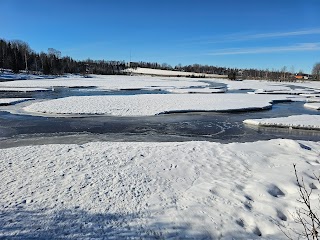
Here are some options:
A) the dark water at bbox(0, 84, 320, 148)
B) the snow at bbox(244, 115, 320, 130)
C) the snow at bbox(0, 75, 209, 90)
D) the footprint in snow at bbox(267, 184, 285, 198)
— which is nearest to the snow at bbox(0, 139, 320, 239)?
the footprint in snow at bbox(267, 184, 285, 198)

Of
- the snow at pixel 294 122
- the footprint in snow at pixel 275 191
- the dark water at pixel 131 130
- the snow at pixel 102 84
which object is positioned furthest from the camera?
the snow at pixel 102 84

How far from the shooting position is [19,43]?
130 metres

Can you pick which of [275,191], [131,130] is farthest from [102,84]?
[275,191]

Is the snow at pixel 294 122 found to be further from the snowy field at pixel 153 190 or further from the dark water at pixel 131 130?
the snowy field at pixel 153 190

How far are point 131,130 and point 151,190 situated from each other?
773cm

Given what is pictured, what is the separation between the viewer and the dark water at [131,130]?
13.0 metres

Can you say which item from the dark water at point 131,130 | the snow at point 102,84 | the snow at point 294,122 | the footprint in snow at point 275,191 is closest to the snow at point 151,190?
the footprint in snow at point 275,191

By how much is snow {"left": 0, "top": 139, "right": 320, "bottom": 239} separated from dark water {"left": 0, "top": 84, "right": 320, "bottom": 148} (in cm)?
225

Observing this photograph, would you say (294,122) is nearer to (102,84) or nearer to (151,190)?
(151,190)

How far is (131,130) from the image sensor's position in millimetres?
14828

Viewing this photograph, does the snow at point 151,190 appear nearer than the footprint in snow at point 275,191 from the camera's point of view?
Yes

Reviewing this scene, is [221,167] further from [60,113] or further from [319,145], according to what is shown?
[60,113]

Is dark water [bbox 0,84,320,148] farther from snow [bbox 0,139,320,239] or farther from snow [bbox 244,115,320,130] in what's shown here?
snow [bbox 0,139,320,239]

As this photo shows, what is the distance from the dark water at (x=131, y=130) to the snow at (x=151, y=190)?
2253 millimetres
